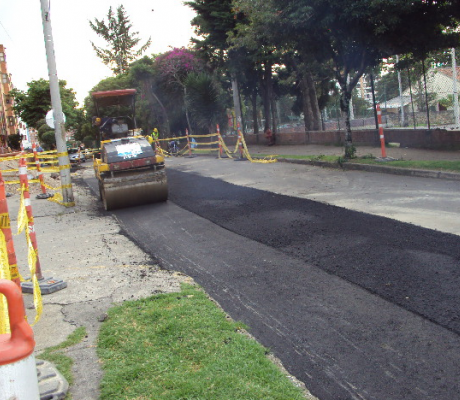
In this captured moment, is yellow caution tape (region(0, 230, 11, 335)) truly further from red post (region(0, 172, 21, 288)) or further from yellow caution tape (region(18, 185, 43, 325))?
yellow caution tape (region(18, 185, 43, 325))

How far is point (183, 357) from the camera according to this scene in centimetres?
402

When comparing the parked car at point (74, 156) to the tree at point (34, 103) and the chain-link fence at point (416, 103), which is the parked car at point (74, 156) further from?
the chain-link fence at point (416, 103)

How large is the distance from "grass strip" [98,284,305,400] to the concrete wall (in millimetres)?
13886

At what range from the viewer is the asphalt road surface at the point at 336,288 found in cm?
368

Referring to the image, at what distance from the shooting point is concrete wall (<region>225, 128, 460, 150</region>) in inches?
655

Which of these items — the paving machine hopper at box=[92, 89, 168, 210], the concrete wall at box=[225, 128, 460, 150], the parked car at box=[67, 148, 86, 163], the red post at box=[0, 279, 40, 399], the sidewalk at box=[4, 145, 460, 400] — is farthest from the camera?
the parked car at box=[67, 148, 86, 163]

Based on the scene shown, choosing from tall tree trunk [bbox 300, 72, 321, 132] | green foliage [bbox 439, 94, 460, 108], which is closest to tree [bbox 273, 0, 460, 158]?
tall tree trunk [bbox 300, 72, 321, 132]

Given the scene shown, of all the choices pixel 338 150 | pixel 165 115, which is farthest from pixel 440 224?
pixel 165 115

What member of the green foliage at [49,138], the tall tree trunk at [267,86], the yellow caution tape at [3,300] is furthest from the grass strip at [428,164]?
the green foliage at [49,138]

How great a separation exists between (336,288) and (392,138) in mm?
15919

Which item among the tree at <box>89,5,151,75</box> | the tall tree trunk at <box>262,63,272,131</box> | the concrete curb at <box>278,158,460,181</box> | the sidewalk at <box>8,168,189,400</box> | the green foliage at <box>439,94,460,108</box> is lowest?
the sidewalk at <box>8,168,189,400</box>

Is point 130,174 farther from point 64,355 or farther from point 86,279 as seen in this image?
point 64,355

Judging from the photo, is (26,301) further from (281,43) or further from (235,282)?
(281,43)

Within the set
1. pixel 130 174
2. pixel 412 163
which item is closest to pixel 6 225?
pixel 130 174
